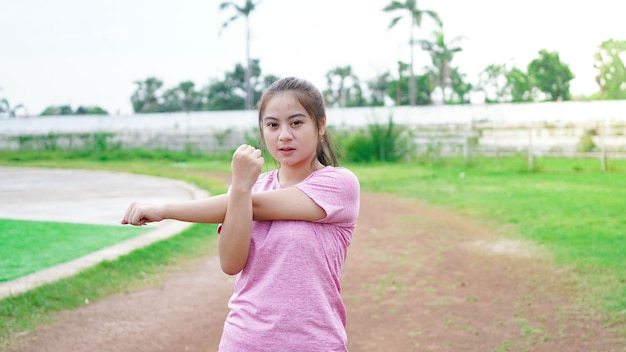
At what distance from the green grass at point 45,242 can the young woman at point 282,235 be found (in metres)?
4.73

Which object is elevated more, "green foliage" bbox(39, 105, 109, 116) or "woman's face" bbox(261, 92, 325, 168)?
"green foliage" bbox(39, 105, 109, 116)

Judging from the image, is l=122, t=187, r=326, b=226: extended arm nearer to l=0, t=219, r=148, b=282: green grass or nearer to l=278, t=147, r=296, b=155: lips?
l=278, t=147, r=296, b=155: lips

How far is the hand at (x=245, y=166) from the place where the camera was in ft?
5.44

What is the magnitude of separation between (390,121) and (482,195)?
10.1 metres

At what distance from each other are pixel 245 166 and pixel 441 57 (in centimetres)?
3909

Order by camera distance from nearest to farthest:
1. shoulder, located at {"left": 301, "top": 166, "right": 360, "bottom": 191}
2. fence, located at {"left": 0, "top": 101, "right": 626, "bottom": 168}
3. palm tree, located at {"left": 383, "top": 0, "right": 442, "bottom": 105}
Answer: shoulder, located at {"left": 301, "top": 166, "right": 360, "bottom": 191}, fence, located at {"left": 0, "top": 101, "right": 626, "bottom": 168}, palm tree, located at {"left": 383, "top": 0, "right": 442, "bottom": 105}

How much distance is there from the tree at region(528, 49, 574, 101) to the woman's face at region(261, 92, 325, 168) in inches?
1505

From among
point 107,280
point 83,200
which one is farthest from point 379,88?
point 107,280

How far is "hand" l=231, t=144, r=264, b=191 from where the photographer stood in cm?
166

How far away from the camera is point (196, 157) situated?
28797 millimetres

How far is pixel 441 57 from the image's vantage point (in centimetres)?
3938

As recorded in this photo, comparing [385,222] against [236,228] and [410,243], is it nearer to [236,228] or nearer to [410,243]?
[410,243]

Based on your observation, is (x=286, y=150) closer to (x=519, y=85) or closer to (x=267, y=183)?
(x=267, y=183)

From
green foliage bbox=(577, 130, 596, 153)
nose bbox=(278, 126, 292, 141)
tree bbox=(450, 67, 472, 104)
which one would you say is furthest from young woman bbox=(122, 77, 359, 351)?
tree bbox=(450, 67, 472, 104)
